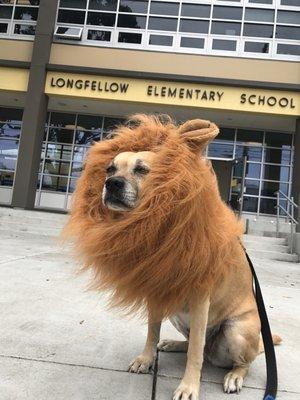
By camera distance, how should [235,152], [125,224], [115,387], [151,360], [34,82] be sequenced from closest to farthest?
1. [125,224]
2. [115,387]
3. [151,360]
4. [34,82]
5. [235,152]

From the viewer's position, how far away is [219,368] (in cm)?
307

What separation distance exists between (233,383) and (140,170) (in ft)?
4.82

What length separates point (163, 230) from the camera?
7.55 feet

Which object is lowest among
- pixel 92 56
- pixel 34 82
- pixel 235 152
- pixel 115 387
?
pixel 115 387

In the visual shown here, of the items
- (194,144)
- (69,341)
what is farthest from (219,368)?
(194,144)

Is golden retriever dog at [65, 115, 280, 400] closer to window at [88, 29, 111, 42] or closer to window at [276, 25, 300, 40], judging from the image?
window at [88, 29, 111, 42]

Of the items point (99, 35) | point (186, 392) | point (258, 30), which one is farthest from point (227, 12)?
point (186, 392)

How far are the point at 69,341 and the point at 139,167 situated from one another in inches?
70.3

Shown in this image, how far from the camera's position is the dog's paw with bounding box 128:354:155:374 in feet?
9.57

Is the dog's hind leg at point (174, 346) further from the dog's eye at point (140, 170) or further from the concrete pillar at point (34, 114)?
the concrete pillar at point (34, 114)

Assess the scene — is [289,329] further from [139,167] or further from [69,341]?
[139,167]

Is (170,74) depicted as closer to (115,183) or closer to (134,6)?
(134,6)

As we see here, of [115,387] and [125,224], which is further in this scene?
[115,387]

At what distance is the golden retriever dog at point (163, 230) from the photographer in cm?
228
